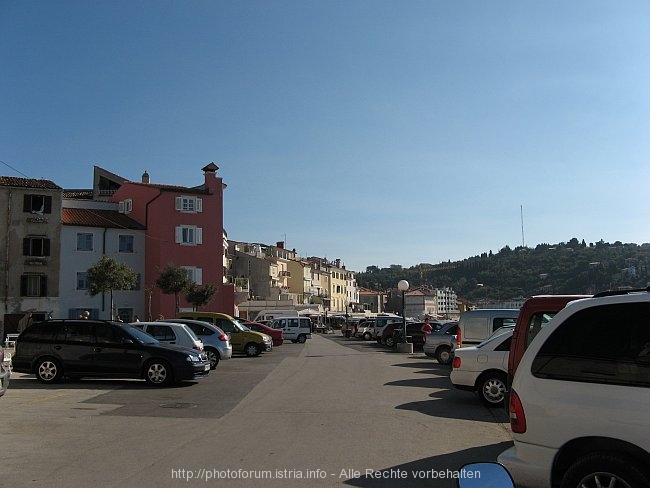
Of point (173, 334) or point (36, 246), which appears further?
point (36, 246)

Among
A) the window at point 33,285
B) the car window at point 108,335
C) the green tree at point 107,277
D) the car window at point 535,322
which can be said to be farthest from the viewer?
the window at point 33,285

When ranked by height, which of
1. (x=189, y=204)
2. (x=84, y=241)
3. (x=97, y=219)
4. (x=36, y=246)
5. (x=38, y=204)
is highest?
(x=189, y=204)

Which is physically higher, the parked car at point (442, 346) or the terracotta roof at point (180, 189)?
the terracotta roof at point (180, 189)

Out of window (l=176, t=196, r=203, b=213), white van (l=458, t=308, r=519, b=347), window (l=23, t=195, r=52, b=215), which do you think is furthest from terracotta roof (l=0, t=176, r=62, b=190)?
white van (l=458, t=308, r=519, b=347)

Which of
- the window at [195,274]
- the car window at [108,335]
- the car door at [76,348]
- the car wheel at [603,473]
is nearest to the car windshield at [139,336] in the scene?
the car window at [108,335]

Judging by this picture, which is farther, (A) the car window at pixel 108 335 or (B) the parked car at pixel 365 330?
(B) the parked car at pixel 365 330

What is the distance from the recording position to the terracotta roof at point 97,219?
48.4 m

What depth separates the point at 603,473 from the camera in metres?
4.78

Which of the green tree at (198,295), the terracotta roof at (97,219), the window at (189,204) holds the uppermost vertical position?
the window at (189,204)

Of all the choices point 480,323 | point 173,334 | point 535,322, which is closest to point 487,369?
point 535,322

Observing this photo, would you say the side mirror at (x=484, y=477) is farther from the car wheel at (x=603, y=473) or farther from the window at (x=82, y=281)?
the window at (x=82, y=281)

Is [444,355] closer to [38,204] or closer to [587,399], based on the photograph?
[587,399]

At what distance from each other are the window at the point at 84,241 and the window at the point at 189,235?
21.9ft

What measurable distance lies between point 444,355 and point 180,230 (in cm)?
3286
